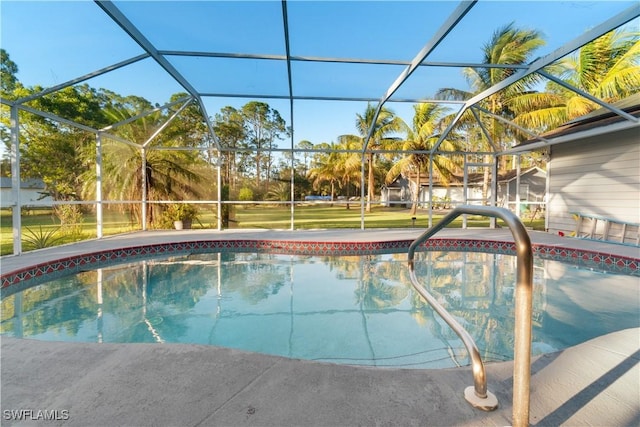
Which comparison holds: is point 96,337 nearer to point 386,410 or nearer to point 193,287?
point 193,287

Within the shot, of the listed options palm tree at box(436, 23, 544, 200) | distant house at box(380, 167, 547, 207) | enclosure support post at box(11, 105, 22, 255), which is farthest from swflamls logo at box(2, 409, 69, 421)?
distant house at box(380, 167, 547, 207)

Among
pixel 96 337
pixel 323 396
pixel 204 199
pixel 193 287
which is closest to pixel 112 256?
pixel 193 287

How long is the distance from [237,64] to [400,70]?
3155 millimetres

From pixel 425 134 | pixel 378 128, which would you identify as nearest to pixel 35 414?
pixel 425 134

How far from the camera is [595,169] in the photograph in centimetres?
765

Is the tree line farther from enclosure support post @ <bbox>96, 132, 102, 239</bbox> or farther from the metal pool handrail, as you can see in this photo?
the metal pool handrail

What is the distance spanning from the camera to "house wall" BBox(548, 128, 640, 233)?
681cm

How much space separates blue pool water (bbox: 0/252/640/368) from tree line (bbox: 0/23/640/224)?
433cm

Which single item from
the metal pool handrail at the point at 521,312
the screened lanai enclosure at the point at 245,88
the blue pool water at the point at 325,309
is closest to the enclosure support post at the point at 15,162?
the screened lanai enclosure at the point at 245,88

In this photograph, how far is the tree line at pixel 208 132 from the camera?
945 centimetres

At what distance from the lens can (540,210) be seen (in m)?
15.3

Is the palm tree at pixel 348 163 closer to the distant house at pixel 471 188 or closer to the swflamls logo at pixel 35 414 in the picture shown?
the distant house at pixel 471 188

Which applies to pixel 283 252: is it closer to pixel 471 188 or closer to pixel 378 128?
pixel 378 128

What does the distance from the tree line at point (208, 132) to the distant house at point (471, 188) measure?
157 inches
